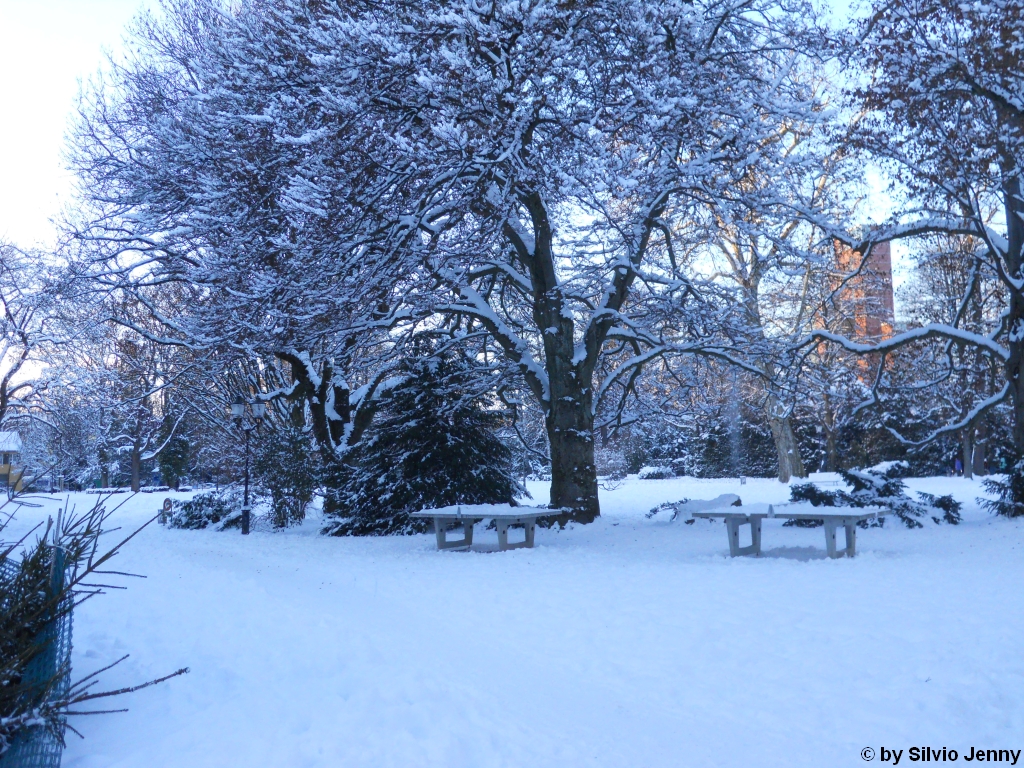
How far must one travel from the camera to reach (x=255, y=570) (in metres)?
11.5

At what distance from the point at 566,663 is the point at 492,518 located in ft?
24.9

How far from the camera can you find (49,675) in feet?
14.3

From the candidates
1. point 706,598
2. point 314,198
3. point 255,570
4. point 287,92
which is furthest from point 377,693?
point 287,92

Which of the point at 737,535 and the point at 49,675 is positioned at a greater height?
the point at 737,535

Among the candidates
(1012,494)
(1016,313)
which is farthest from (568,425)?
(1016,313)

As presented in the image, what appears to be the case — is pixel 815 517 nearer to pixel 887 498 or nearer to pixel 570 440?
pixel 570 440

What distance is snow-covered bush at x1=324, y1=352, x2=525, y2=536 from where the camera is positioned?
57.6 ft

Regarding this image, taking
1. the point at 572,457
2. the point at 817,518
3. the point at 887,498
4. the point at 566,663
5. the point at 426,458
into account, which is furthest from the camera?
the point at 426,458

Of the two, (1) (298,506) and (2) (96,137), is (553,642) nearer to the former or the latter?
(1) (298,506)

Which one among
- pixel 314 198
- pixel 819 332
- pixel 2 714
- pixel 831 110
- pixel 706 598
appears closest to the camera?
pixel 2 714

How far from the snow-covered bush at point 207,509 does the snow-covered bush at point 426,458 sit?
4.65 metres

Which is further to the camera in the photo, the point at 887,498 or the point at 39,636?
the point at 887,498

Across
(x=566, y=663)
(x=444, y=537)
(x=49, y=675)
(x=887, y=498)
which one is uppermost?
(x=887, y=498)

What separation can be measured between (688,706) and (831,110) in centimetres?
1128
